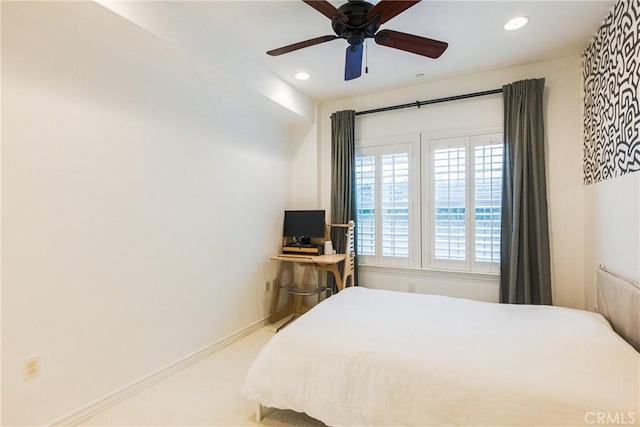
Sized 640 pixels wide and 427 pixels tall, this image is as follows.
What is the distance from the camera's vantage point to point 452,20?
2.35 metres

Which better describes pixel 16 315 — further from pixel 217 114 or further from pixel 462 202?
pixel 462 202

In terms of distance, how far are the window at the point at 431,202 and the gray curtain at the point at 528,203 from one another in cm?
21

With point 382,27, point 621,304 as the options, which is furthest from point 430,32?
point 621,304

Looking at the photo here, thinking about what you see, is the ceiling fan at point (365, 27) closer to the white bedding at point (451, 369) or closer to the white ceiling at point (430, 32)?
the white ceiling at point (430, 32)

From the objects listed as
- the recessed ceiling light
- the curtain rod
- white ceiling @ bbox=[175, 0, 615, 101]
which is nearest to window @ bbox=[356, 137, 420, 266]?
the curtain rod

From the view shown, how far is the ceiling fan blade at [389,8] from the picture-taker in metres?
1.71

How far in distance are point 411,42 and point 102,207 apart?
7.61 feet

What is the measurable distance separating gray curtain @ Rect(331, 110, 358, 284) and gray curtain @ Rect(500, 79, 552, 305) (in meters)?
1.65

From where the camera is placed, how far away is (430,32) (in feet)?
8.23

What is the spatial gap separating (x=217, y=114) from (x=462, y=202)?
8.63 ft

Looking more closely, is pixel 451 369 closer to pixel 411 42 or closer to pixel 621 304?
pixel 621 304

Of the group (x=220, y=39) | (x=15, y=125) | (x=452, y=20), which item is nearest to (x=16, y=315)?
(x=15, y=125)

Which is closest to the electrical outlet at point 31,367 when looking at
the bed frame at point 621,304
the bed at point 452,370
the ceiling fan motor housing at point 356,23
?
the bed at point 452,370

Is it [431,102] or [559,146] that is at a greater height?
[431,102]
